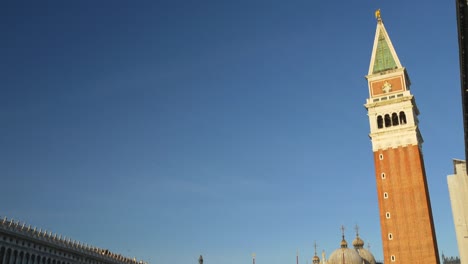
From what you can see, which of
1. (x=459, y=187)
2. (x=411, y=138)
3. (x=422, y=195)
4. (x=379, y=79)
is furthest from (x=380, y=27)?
(x=459, y=187)

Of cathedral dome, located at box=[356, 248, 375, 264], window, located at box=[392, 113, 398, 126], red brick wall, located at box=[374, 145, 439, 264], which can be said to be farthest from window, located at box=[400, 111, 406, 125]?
cathedral dome, located at box=[356, 248, 375, 264]

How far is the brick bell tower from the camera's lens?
64.5m

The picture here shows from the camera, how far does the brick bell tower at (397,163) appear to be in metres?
64.5

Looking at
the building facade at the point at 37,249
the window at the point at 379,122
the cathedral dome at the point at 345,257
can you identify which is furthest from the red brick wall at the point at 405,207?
the building facade at the point at 37,249

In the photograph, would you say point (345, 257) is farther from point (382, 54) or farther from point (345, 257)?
point (382, 54)

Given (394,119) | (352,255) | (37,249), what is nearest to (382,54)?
(394,119)

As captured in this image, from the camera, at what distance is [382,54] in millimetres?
77625

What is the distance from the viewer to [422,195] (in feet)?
217

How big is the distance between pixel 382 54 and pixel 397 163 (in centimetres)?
1831

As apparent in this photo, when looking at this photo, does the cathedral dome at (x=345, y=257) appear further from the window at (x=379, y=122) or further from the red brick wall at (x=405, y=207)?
the window at (x=379, y=122)

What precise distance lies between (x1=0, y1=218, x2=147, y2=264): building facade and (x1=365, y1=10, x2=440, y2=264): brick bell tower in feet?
126

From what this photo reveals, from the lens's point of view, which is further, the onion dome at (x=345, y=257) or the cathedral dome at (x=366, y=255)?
the cathedral dome at (x=366, y=255)

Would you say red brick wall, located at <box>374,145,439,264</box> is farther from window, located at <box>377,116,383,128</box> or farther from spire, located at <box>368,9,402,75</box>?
spire, located at <box>368,9,402,75</box>

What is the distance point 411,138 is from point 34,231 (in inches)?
1946
